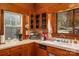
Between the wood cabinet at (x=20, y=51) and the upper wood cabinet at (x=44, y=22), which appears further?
the upper wood cabinet at (x=44, y=22)

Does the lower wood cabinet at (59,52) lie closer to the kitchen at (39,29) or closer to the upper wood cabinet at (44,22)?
the kitchen at (39,29)

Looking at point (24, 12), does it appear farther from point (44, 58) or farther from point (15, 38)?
point (44, 58)

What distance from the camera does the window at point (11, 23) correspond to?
1.78 meters

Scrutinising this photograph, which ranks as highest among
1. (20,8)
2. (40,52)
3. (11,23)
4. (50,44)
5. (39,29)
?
(20,8)

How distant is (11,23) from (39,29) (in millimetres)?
497

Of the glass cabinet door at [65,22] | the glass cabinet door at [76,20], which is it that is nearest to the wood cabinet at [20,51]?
the glass cabinet door at [65,22]

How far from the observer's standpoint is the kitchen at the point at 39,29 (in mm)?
1794

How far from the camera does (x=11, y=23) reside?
1787 mm

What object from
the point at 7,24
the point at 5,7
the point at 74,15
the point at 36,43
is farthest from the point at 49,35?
the point at 5,7

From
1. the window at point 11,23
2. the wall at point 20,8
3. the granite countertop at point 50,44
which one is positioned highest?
the wall at point 20,8

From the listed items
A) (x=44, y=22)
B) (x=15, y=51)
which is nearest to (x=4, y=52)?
(x=15, y=51)

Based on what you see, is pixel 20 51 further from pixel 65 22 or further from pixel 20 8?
pixel 65 22

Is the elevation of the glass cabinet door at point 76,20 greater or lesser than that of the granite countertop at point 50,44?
greater

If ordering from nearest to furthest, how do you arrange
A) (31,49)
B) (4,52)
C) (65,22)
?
1. (4,52)
2. (65,22)
3. (31,49)
